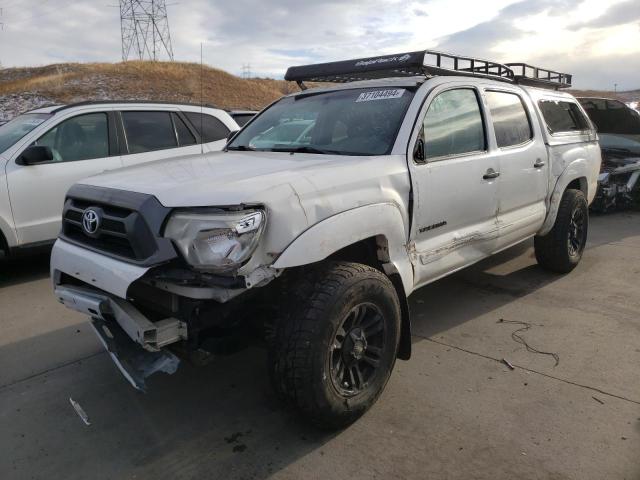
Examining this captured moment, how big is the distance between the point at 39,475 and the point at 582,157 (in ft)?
17.2

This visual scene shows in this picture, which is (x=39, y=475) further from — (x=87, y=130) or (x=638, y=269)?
(x=638, y=269)

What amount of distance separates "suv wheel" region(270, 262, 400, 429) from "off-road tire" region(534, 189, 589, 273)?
287 cm

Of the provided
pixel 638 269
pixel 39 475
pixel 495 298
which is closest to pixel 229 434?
pixel 39 475

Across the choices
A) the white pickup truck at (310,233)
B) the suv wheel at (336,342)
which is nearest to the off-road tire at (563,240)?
the white pickup truck at (310,233)

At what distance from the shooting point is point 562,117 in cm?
530

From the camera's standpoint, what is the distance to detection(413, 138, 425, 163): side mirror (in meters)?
3.29

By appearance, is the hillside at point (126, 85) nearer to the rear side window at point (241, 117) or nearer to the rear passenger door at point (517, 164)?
the rear side window at point (241, 117)

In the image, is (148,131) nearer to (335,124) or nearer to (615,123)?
(335,124)

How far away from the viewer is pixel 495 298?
15.7ft

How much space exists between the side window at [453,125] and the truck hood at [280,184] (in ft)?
1.42

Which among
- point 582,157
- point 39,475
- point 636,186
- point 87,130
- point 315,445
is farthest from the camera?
point 636,186

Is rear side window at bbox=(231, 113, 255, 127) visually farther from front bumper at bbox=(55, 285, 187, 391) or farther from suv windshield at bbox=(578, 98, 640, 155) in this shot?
front bumper at bbox=(55, 285, 187, 391)

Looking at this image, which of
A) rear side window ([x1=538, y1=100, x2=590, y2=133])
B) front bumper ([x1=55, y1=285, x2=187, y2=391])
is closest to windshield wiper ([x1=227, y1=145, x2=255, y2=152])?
front bumper ([x1=55, y1=285, x2=187, y2=391])

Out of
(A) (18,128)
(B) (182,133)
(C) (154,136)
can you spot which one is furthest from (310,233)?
(A) (18,128)
